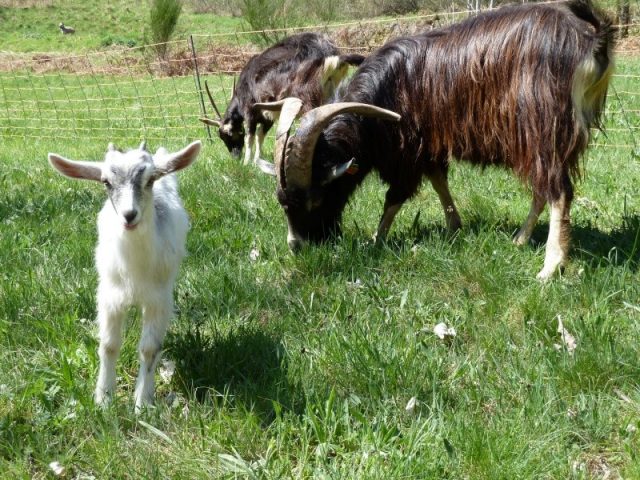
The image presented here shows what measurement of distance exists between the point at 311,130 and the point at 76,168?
2.18 m

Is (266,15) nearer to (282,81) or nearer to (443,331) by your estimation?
(282,81)

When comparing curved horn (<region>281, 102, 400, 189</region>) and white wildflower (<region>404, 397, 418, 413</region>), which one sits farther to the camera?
curved horn (<region>281, 102, 400, 189</region>)

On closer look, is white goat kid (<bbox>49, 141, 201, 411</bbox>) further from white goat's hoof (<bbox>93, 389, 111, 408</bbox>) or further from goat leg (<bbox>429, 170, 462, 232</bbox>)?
goat leg (<bbox>429, 170, 462, 232</bbox>)

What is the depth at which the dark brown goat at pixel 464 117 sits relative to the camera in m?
4.42

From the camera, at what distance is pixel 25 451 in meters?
2.80

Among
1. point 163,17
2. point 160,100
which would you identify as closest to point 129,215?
point 160,100

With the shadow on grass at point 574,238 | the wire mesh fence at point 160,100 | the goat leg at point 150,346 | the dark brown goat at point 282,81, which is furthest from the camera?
the wire mesh fence at point 160,100

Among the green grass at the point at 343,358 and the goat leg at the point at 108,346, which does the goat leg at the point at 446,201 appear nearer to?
the green grass at the point at 343,358

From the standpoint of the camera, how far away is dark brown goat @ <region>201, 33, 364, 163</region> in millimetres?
9125

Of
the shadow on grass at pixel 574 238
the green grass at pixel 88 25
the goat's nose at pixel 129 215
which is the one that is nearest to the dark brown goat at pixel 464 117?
the shadow on grass at pixel 574 238

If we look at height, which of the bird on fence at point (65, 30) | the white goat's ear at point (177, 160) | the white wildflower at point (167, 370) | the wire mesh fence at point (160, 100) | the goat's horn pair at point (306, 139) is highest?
the white goat's ear at point (177, 160)

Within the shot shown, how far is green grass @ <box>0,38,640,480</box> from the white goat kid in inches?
7.4

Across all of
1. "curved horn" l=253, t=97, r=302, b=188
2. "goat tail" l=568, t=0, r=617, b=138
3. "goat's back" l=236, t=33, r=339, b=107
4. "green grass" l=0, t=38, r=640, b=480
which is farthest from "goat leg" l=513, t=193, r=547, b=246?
"goat's back" l=236, t=33, r=339, b=107

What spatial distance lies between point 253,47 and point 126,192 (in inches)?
988
